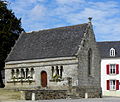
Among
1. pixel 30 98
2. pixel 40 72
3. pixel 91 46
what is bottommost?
pixel 30 98

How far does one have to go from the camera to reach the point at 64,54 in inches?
1618

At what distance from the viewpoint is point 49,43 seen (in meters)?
44.5

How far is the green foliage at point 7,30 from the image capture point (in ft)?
172

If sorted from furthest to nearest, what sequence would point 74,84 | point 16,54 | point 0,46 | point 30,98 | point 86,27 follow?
1. point 0,46
2. point 16,54
3. point 86,27
4. point 74,84
5. point 30,98

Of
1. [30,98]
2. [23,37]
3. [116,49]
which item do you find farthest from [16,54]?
[116,49]

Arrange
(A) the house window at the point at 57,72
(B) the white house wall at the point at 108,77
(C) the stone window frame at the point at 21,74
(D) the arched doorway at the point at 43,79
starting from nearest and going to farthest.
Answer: (A) the house window at the point at 57,72, (D) the arched doorway at the point at 43,79, (C) the stone window frame at the point at 21,74, (B) the white house wall at the point at 108,77

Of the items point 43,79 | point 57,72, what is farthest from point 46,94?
point 43,79

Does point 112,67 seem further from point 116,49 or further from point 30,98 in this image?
point 30,98

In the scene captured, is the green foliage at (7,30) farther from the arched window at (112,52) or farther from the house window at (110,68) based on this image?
the house window at (110,68)

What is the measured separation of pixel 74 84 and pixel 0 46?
59.3ft

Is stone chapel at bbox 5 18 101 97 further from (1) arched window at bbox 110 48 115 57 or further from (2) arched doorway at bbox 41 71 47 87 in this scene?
(1) arched window at bbox 110 48 115 57

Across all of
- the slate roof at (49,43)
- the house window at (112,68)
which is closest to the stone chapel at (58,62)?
the slate roof at (49,43)

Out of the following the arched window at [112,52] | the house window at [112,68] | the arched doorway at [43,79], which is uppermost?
the arched window at [112,52]

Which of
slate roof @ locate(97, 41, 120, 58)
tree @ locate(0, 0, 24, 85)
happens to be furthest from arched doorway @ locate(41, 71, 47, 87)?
slate roof @ locate(97, 41, 120, 58)
